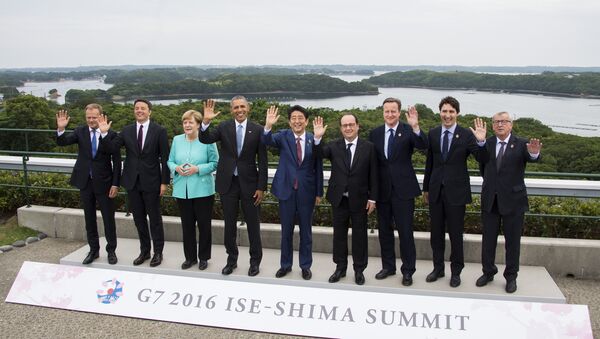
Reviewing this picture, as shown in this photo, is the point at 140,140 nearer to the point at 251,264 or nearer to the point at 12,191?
the point at 251,264

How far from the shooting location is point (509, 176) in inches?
191

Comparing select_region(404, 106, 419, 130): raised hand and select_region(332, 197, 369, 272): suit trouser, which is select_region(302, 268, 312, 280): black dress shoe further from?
select_region(404, 106, 419, 130): raised hand

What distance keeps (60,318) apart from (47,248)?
220 cm

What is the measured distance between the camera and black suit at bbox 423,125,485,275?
489 cm

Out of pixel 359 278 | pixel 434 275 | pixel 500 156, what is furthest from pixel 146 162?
pixel 500 156

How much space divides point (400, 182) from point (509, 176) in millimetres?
1051

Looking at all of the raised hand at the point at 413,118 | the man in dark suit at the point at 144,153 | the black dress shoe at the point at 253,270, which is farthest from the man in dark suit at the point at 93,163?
the raised hand at the point at 413,118

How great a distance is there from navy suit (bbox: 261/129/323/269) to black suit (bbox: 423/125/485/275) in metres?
1.17

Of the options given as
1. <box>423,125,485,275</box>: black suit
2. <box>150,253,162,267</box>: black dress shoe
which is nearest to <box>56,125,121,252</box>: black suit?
<box>150,253,162,267</box>: black dress shoe

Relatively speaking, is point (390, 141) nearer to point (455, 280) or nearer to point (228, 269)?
point (455, 280)

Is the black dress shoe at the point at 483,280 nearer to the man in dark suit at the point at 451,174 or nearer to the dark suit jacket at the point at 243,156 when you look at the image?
the man in dark suit at the point at 451,174

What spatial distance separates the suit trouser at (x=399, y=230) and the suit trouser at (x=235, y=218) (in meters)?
1.38

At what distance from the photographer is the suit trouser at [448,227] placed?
16.6 feet

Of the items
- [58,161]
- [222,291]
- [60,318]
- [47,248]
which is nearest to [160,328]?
[222,291]
